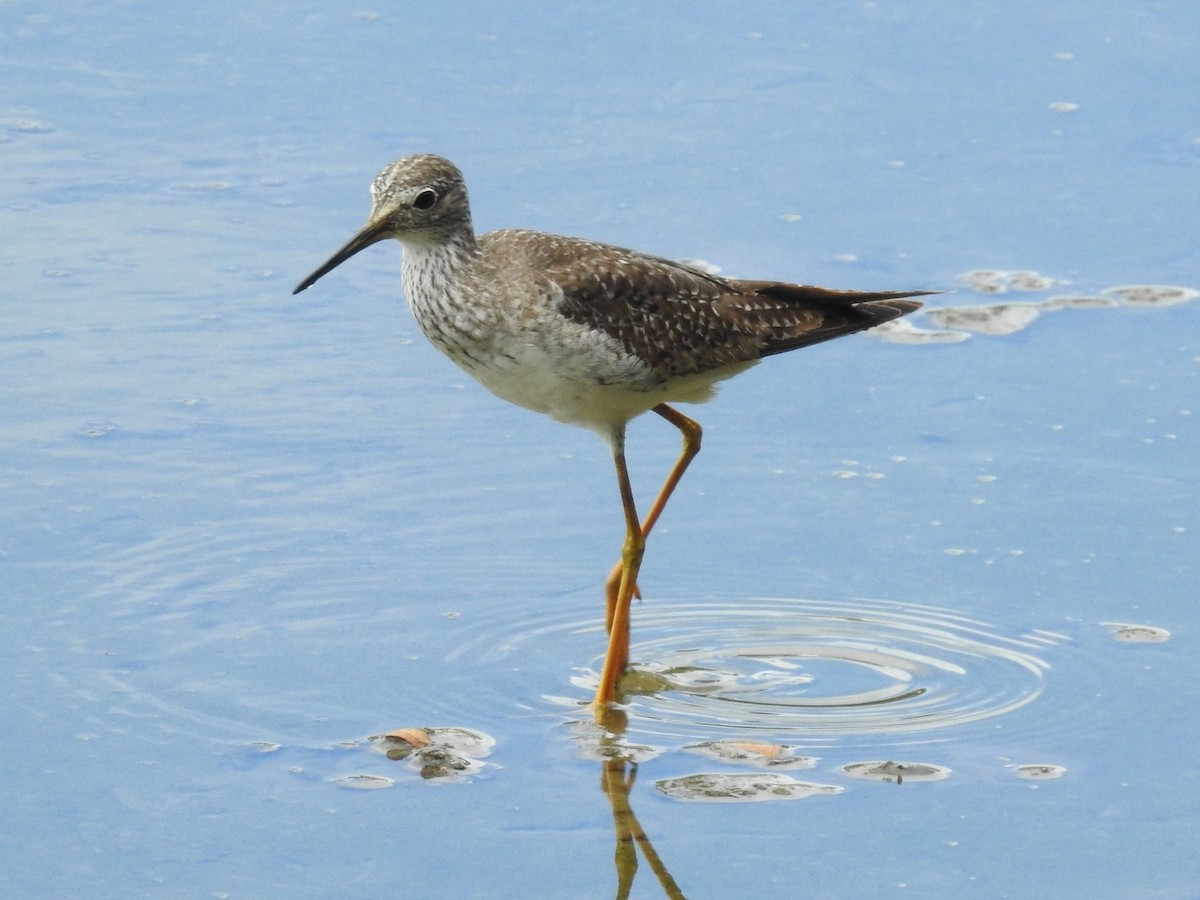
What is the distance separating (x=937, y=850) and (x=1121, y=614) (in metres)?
1.65

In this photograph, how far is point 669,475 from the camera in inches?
330

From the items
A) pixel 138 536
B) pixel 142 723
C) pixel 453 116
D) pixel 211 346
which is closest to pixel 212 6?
pixel 453 116

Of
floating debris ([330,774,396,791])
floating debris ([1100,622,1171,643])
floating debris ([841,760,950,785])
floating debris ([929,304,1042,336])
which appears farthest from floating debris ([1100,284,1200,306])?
floating debris ([330,774,396,791])

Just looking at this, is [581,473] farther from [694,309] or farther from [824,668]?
[824,668]

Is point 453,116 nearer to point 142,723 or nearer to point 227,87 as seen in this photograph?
point 227,87

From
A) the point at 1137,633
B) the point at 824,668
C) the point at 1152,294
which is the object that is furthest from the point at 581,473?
the point at 1152,294

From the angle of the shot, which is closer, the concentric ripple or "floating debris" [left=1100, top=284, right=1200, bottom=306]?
the concentric ripple

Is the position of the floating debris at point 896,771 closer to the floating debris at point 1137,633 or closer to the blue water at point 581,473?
the blue water at point 581,473

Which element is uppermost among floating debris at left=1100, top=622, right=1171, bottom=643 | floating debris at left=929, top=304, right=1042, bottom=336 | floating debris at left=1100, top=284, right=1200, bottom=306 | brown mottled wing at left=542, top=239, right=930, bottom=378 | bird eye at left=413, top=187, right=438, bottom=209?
bird eye at left=413, top=187, right=438, bottom=209

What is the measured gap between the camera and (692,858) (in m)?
6.29

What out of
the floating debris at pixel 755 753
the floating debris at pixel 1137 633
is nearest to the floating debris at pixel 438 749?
the floating debris at pixel 755 753

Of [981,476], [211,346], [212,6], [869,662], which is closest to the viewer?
[869,662]

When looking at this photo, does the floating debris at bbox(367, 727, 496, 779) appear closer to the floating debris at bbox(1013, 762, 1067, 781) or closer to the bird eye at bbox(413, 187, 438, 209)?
the floating debris at bbox(1013, 762, 1067, 781)

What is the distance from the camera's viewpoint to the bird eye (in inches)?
288
